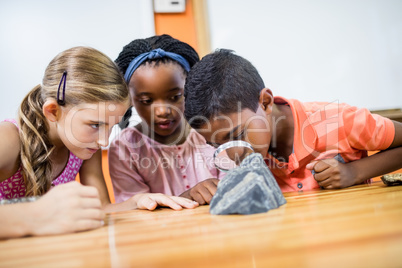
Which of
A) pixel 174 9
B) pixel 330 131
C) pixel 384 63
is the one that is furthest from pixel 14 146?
pixel 384 63

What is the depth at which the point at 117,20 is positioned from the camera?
1.83 m

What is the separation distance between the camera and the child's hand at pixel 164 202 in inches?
27.9

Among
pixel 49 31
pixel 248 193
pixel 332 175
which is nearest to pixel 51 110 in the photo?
pixel 248 193

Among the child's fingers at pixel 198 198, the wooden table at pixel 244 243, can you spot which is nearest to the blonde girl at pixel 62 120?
the child's fingers at pixel 198 198

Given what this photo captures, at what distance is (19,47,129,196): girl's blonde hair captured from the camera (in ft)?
2.91

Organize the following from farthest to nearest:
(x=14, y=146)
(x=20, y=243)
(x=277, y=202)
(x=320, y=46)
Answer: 1. (x=320, y=46)
2. (x=14, y=146)
3. (x=277, y=202)
4. (x=20, y=243)

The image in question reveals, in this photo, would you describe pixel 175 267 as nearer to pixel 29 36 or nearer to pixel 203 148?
pixel 203 148

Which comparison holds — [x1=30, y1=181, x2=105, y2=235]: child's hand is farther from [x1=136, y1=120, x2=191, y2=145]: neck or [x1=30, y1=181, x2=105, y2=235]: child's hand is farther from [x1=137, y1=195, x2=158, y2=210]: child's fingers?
[x1=136, y1=120, x2=191, y2=145]: neck

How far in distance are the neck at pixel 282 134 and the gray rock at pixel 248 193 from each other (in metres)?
0.46

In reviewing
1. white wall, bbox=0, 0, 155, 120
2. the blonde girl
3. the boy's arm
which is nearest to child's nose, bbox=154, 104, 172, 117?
the blonde girl

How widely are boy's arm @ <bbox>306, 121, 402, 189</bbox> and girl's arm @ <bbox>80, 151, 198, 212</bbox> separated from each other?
36cm

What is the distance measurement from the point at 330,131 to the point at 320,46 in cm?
119

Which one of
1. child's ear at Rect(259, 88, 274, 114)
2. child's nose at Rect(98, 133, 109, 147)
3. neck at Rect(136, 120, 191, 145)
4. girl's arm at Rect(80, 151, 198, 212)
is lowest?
girl's arm at Rect(80, 151, 198, 212)

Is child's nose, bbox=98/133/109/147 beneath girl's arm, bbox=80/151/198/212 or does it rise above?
above
